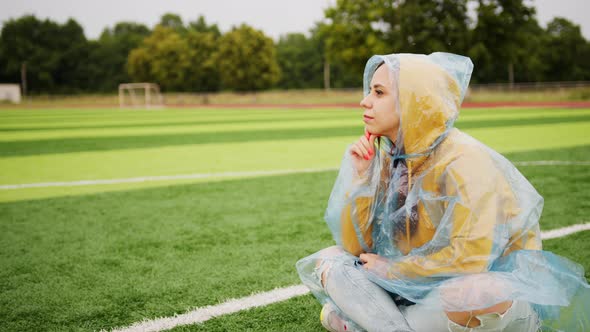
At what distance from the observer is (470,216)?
181cm

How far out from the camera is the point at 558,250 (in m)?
3.63

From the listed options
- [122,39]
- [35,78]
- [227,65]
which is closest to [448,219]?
[227,65]

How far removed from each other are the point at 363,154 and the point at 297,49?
273ft

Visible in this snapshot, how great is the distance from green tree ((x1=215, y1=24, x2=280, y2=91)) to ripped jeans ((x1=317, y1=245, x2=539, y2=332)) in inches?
2400

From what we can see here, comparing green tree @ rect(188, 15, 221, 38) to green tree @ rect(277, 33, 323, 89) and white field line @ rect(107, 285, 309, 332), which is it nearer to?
green tree @ rect(277, 33, 323, 89)

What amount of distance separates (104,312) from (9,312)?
1.67 feet

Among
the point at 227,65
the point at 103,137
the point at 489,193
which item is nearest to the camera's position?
the point at 489,193

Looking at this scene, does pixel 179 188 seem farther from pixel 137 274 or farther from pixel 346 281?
pixel 346 281

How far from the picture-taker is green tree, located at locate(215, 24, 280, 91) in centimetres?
6219

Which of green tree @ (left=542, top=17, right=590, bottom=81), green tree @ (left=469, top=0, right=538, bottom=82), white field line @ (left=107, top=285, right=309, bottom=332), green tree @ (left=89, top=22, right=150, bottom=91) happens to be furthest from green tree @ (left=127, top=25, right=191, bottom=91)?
white field line @ (left=107, top=285, right=309, bottom=332)

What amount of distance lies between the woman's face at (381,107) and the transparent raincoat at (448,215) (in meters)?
0.04

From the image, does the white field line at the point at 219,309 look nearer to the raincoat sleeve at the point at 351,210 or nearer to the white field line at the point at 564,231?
the raincoat sleeve at the point at 351,210

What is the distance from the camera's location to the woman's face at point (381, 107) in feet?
6.63

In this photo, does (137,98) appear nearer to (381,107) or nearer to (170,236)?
(170,236)
